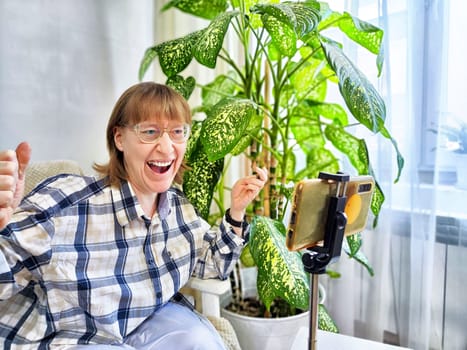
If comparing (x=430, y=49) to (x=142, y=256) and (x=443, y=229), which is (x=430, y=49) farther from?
(x=142, y=256)

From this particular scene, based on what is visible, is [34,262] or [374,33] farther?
[374,33]

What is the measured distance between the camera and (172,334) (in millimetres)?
989

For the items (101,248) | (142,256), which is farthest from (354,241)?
(101,248)

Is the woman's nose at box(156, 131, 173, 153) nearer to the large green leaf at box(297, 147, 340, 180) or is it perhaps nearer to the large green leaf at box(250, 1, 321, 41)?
the large green leaf at box(250, 1, 321, 41)

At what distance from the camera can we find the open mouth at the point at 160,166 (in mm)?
1004

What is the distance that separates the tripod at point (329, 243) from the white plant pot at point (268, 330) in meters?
0.50

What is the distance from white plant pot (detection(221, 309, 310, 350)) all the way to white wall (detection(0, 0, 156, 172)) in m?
0.92

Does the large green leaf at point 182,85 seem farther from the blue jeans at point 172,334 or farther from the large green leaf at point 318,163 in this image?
the blue jeans at point 172,334

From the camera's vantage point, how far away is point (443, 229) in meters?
1.29

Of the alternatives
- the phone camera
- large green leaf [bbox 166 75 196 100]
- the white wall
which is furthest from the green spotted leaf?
the white wall

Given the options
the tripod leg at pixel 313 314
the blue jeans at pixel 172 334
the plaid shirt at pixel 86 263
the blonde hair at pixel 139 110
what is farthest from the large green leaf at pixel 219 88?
the tripod leg at pixel 313 314

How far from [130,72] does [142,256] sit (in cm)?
105

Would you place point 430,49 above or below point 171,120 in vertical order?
above

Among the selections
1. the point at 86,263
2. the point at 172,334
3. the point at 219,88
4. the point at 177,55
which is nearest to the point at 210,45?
the point at 177,55
